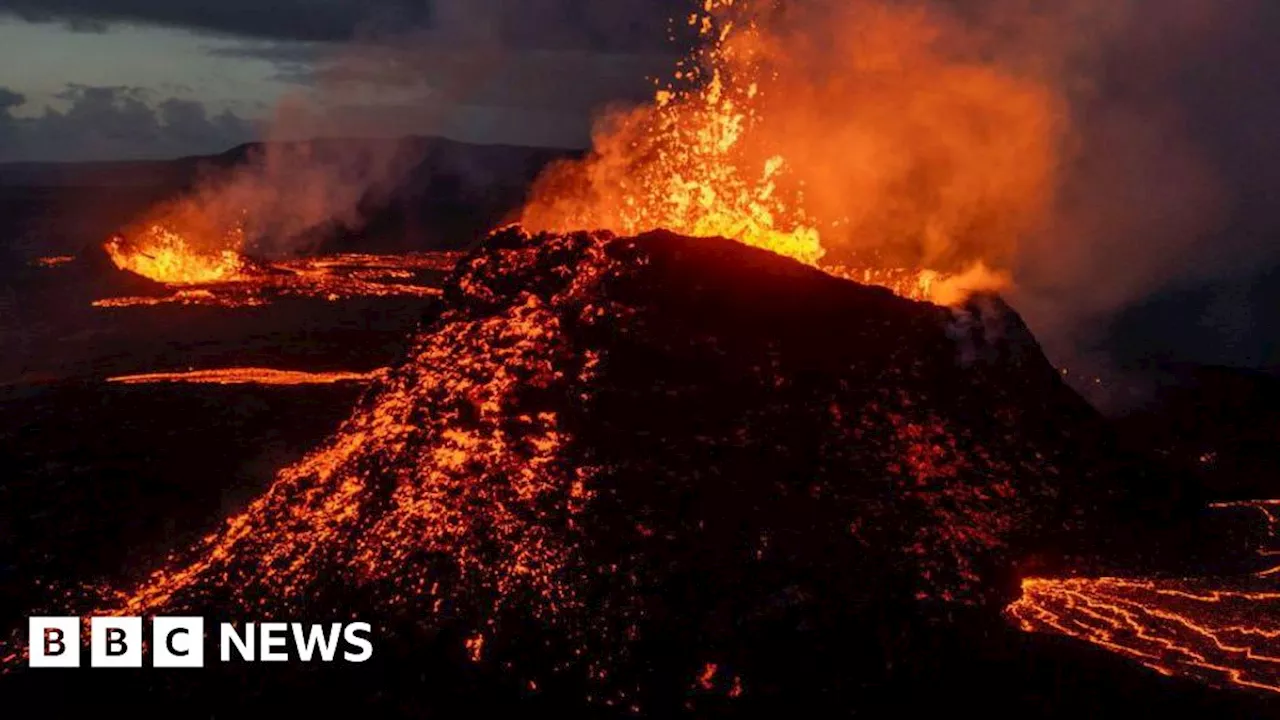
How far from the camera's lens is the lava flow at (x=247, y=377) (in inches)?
714

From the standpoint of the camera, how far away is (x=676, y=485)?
28.7 ft

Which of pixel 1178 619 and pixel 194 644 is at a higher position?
Answer: pixel 1178 619

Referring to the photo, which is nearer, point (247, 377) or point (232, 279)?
point (247, 377)

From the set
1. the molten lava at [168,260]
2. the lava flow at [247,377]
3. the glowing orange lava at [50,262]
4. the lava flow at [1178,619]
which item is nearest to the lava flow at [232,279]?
the molten lava at [168,260]

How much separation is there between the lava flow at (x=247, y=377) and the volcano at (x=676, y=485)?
324 inches

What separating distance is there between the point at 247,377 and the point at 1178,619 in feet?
54.4

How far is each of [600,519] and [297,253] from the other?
152ft

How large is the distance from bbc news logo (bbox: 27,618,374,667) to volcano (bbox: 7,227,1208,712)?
0.18 meters

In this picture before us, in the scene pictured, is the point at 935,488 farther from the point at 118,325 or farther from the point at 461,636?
the point at 118,325

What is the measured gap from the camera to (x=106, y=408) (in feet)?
52.4

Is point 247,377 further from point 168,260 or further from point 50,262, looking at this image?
point 50,262

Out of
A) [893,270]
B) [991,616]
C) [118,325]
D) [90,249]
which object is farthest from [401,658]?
[90,249]

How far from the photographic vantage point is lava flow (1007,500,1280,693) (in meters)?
7.30

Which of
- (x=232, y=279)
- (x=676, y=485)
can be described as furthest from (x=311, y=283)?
(x=676, y=485)
